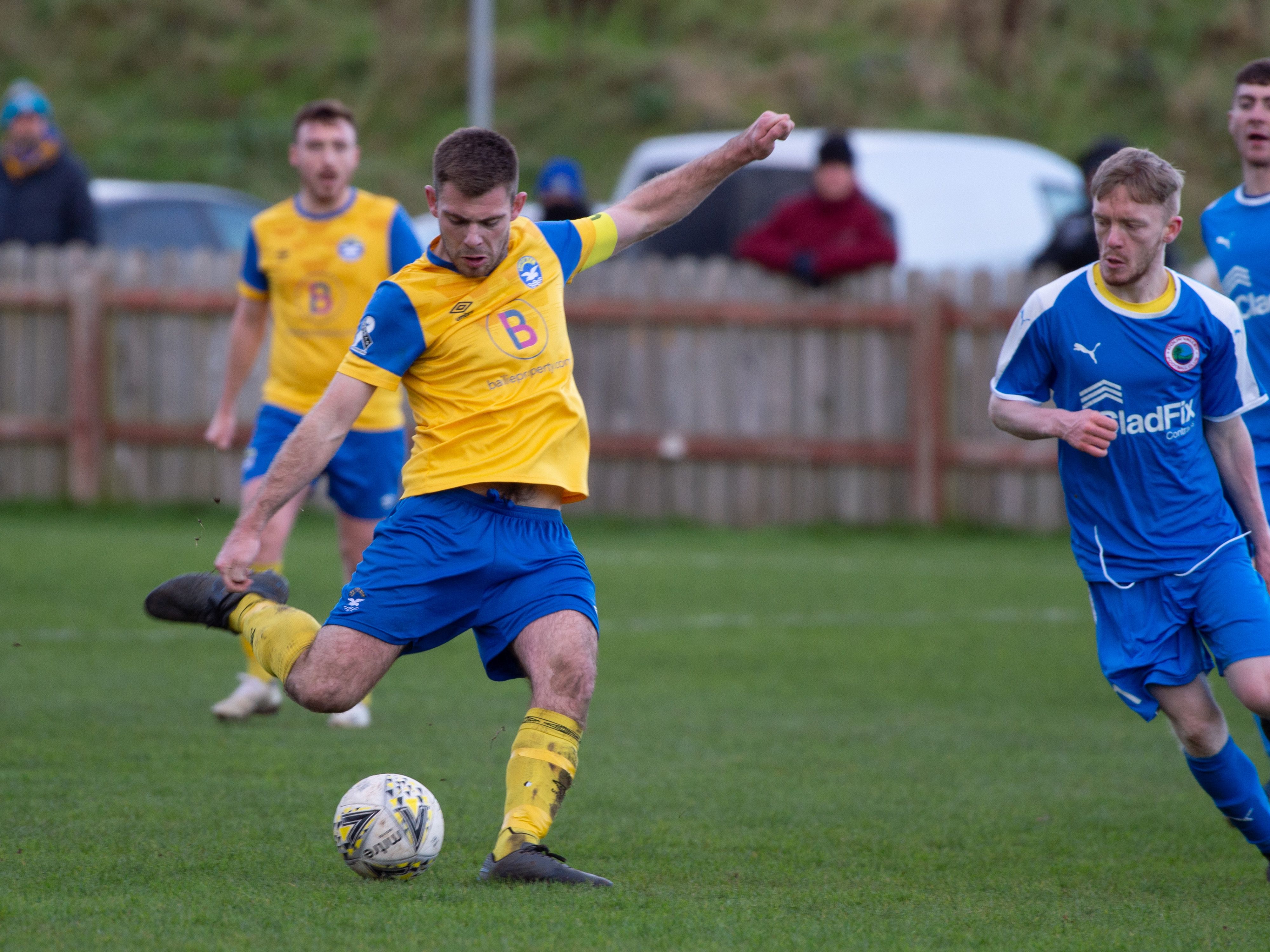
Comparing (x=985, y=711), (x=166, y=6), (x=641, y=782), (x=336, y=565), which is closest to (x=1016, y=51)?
(x=166, y=6)

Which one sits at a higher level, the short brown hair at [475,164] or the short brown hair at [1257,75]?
the short brown hair at [1257,75]

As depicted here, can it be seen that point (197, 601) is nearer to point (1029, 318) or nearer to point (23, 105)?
point (1029, 318)

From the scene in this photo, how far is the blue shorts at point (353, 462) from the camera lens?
7.25 meters

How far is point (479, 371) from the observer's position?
4930 mm

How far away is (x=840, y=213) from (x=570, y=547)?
869 cm

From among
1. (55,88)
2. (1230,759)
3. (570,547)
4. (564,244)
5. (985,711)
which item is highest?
(55,88)

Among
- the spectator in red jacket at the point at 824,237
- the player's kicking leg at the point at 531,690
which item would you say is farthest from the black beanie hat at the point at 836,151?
the player's kicking leg at the point at 531,690

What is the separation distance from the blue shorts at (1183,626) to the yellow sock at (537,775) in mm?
1662

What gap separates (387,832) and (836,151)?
29.6 ft

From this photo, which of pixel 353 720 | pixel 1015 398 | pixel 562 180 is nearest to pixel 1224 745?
pixel 1015 398

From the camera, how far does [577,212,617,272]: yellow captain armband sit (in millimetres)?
5219

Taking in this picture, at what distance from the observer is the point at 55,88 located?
29062 mm

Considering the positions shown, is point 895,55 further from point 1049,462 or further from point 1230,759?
point 1230,759

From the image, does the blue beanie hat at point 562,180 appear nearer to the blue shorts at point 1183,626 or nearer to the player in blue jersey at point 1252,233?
the player in blue jersey at point 1252,233
